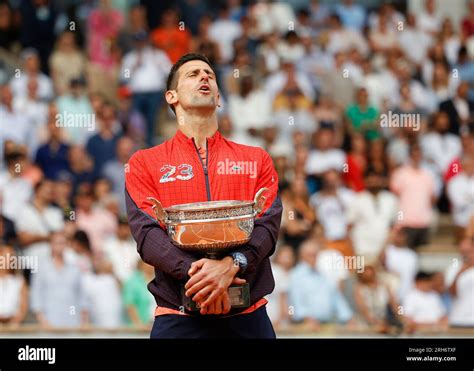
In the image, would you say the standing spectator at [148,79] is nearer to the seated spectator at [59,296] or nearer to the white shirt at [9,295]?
the seated spectator at [59,296]

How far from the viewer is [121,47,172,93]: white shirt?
12.6 m

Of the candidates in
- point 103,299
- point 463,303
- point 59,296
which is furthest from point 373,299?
point 59,296

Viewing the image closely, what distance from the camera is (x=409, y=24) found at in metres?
13.8

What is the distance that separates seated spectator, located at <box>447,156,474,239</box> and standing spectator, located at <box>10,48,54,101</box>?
4.00m

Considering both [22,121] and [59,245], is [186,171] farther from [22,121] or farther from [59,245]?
[22,121]

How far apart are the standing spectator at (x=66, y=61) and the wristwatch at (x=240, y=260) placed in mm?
7740

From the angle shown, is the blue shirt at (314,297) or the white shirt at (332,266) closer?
the blue shirt at (314,297)

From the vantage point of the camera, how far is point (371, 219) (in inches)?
453

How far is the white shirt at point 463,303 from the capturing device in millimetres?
10528

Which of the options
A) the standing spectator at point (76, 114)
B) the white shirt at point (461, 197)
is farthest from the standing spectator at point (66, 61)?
the white shirt at point (461, 197)

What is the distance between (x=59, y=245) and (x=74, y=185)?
3.27ft

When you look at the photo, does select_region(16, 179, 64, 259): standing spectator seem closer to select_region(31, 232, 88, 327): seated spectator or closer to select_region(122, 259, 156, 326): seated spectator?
select_region(31, 232, 88, 327): seated spectator

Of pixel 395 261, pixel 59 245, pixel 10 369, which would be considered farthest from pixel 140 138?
pixel 10 369

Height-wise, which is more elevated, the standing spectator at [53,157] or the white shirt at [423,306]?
the standing spectator at [53,157]
